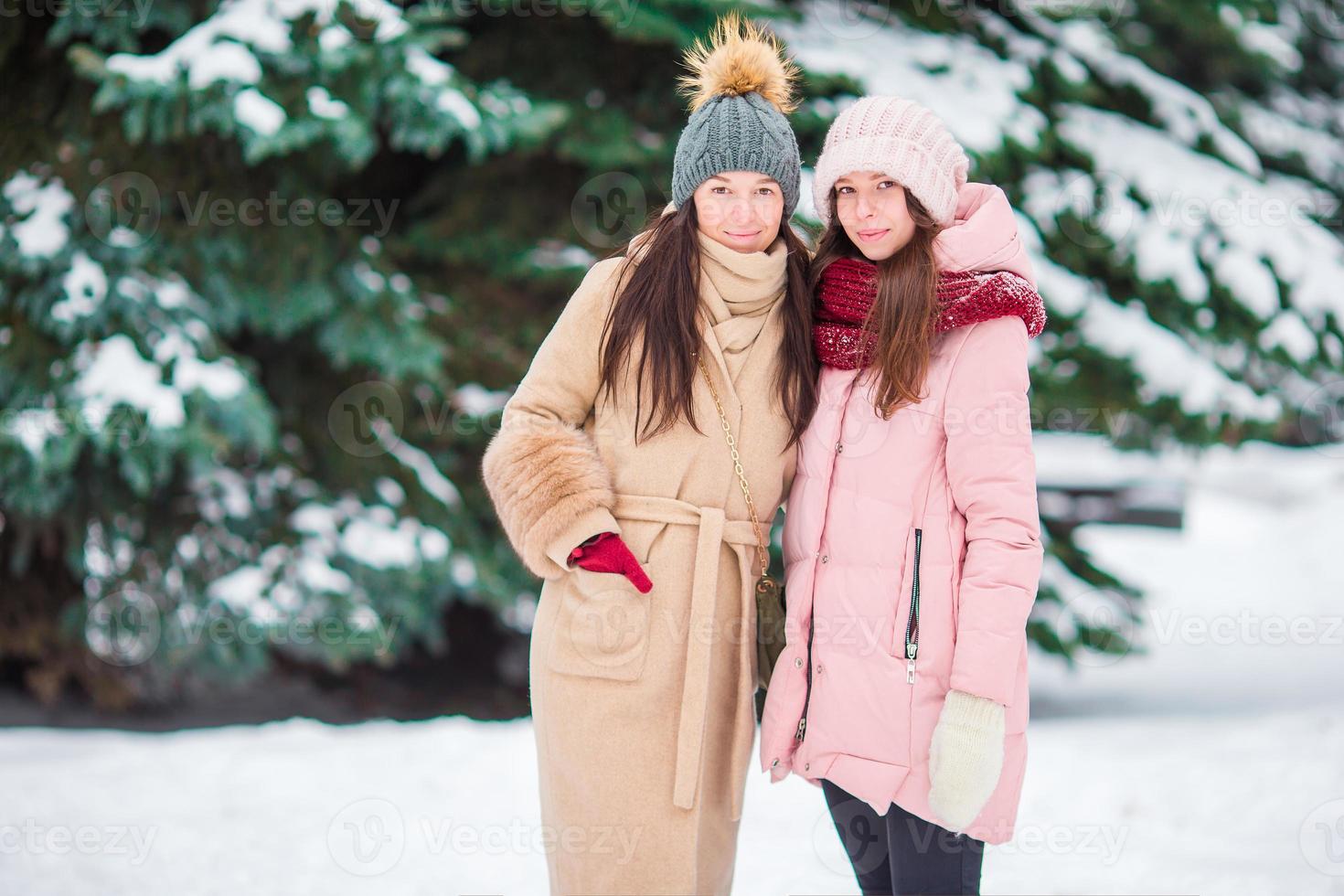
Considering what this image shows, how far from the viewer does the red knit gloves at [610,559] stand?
2223 mm

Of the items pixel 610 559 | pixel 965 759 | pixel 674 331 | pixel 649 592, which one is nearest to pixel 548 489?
pixel 610 559

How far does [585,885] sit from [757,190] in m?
1.54

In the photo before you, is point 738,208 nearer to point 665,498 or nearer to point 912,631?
point 665,498

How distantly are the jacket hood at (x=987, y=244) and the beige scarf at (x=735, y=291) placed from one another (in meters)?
0.36

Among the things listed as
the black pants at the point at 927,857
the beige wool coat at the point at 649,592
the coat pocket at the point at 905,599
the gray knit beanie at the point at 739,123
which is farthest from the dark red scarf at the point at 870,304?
the black pants at the point at 927,857

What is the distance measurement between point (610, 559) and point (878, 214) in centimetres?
90

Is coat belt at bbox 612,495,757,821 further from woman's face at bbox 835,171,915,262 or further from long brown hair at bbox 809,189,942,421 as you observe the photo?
woman's face at bbox 835,171,915,262

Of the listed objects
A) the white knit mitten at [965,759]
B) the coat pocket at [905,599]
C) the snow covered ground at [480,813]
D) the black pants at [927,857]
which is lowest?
the snow covered ground at [480,813]

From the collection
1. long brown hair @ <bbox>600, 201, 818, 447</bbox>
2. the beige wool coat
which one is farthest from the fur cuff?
long brown hair @ <bbox>600, 201, 818, 447</bbox>

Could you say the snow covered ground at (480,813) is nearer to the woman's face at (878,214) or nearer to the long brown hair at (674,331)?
the long brown hair at (674,331)

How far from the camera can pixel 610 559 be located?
88.0 inches

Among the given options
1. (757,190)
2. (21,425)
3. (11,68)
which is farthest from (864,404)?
(11,68)

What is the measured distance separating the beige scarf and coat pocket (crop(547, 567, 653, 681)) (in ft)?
1.71

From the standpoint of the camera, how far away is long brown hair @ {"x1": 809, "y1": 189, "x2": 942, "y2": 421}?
6.82 ft
